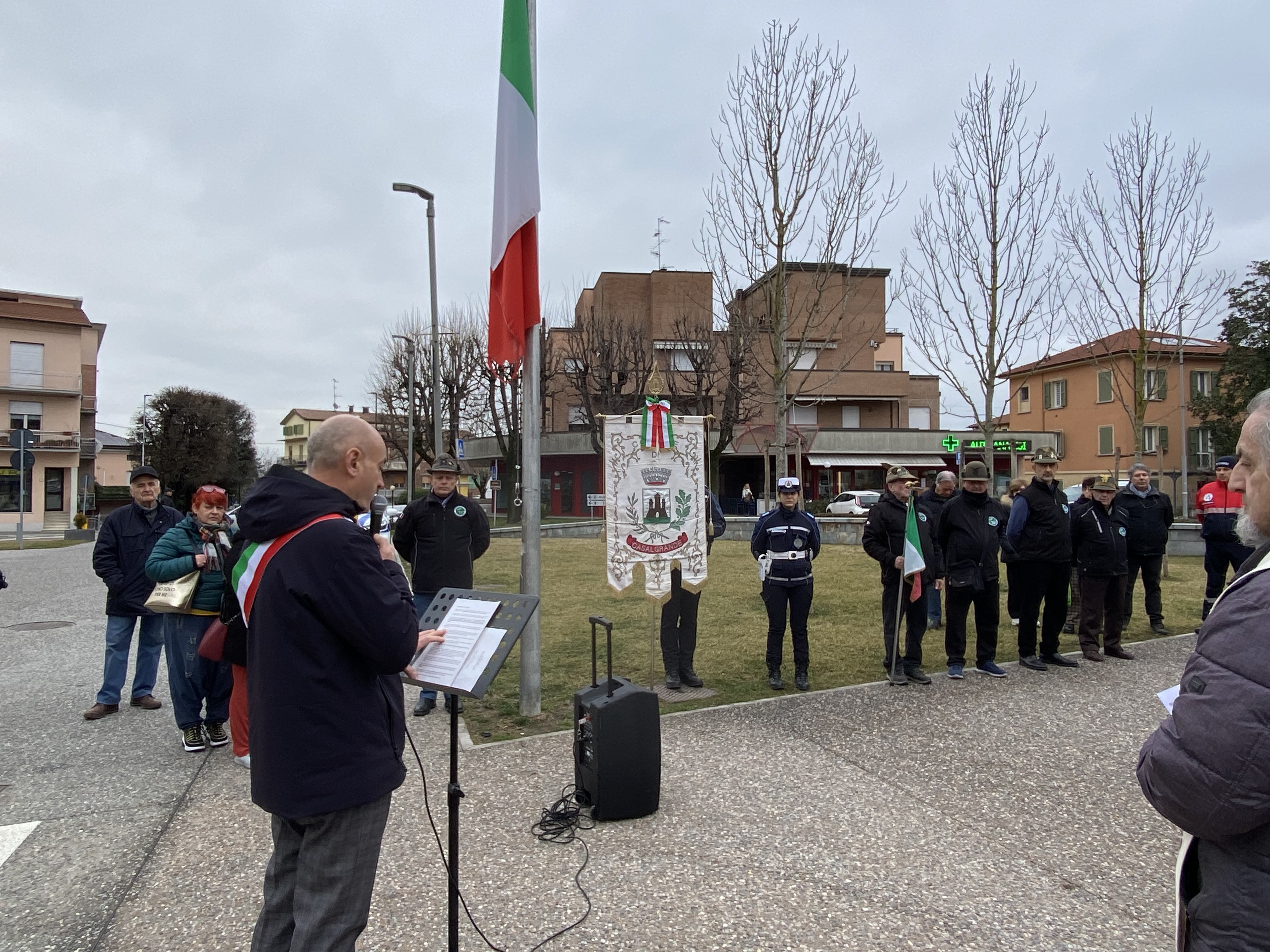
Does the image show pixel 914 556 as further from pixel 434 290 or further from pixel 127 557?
pixel 434 290

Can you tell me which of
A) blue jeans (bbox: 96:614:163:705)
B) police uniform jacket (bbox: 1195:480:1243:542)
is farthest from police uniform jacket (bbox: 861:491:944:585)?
blue jeans (bbox: 96:614:163:705)

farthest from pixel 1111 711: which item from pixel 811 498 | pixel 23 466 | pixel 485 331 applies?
pixel 811 498

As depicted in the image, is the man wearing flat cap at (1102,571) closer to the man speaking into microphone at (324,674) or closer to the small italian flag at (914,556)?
the small italian flag at (914,556)

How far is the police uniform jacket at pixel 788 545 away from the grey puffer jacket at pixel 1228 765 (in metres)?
5.29

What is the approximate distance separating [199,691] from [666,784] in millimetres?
3400

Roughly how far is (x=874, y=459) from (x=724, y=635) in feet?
118

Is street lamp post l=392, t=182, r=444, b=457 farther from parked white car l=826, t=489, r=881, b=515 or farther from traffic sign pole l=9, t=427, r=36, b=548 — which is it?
parked white car l=826, t=489, r=881, b=515

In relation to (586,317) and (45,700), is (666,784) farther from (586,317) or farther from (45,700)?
(586,317)

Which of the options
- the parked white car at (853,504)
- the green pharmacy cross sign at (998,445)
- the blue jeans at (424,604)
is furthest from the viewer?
the green pharmacy cross sign at (998,445)

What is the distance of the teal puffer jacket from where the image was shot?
211 inches

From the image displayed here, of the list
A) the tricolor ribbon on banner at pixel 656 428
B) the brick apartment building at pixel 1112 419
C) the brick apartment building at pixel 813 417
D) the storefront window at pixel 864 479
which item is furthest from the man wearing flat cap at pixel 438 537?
the brick apartment building at pixel 1112 419

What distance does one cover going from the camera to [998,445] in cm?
4184

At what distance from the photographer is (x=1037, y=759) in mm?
5148

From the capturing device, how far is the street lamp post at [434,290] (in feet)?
60.3
